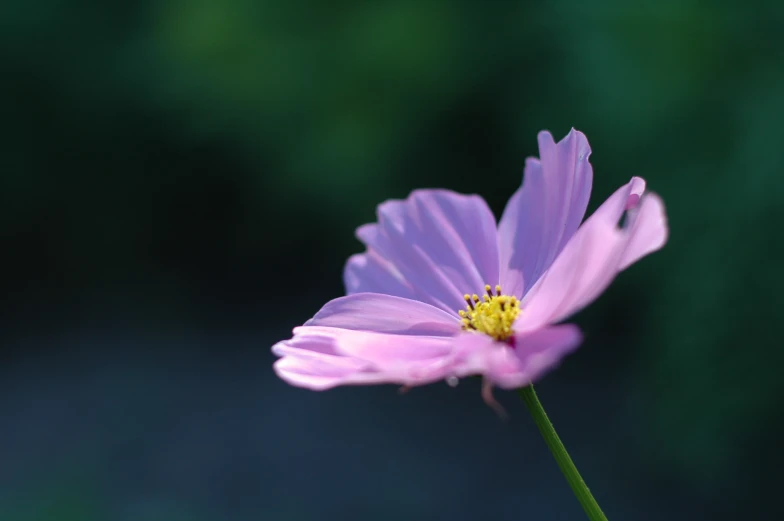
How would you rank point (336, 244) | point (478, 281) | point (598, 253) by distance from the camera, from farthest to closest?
point (336, 244) < point (478, 281) < point (598, 253)

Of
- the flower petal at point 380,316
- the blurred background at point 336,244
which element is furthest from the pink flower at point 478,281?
the blurred background at point 336,244

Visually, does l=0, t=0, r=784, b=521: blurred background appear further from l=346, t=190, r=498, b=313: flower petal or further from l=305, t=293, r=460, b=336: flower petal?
l=305, t=293, r=460, b=336: flower petal

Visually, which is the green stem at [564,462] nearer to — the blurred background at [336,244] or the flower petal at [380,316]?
the flower petal at [380,316]

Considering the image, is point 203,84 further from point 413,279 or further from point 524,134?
point 413,279

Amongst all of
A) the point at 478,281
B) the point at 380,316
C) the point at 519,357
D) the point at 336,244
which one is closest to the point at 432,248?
the point at 478,281

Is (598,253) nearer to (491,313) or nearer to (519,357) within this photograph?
(519,357)
